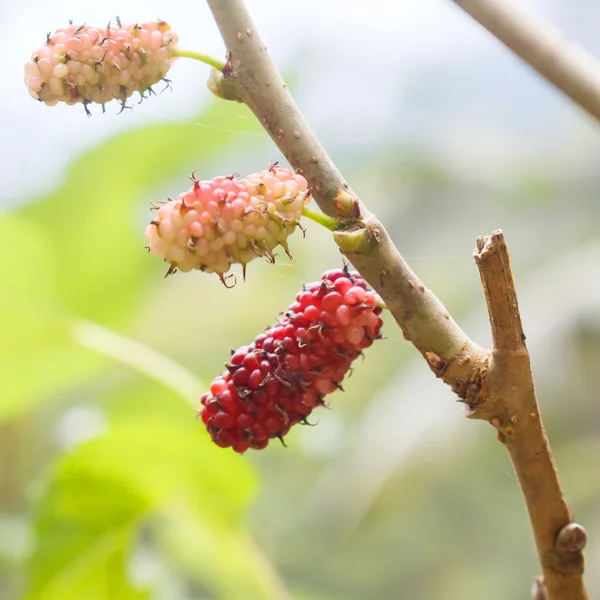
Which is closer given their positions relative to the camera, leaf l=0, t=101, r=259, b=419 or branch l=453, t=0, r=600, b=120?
branch l=453, t=0, r=600, b=120

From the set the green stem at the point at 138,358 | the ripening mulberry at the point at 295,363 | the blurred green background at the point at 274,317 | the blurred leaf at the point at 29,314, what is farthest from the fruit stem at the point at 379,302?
the blurred leaf at the point at 29,314

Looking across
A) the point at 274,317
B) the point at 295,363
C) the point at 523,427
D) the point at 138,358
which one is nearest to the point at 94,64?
the point at 295,363

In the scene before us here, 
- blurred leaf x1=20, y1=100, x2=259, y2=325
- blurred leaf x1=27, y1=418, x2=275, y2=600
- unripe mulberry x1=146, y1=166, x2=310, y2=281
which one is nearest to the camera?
unripe mulberry x1=146, y1=166, x2=310, y2=281

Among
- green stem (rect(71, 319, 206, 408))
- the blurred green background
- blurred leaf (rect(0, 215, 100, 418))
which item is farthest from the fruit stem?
blurred leaf (rect(0, 215, 100, 418))

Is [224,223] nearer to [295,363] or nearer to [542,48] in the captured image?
[295,363]

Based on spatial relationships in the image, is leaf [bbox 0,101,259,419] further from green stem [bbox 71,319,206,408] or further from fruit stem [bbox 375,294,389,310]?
fruit stem [bbox 375,294,389,310]

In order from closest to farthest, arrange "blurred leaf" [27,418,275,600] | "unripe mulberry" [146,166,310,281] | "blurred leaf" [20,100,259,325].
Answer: "unripe mulberry" [146,166,310,281], "blurred leaf" [27,418,275,600], "blurred leaf" [20,100,259,325]
